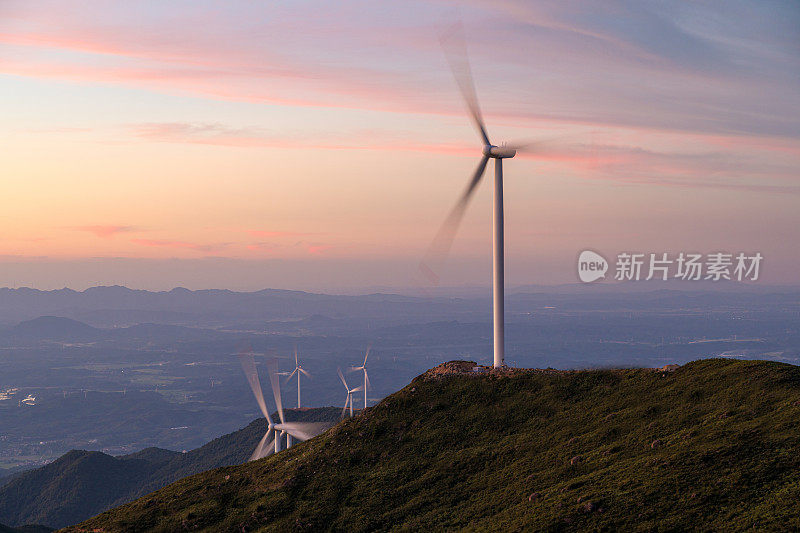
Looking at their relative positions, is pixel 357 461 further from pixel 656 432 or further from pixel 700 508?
pixel 700 508

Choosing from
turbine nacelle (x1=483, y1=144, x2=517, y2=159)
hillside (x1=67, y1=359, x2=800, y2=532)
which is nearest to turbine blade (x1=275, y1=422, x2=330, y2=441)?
hillside (x1=67, y1=359, x2=800, y2=532)

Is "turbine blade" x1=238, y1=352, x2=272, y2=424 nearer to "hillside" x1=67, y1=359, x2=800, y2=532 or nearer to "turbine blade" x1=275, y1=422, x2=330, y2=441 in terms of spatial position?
"turbine blade" x1=275, y1=422, x2=330, y2=441

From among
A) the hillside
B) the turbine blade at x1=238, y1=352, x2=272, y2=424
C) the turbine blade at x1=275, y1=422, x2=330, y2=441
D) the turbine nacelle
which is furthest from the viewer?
the turbine blade at x1=238, y1=352, x2=272, y2=424

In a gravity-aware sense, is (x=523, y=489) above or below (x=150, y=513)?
above

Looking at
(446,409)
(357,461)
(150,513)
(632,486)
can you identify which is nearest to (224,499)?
(150,513)

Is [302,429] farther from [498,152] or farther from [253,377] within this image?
[498,152]

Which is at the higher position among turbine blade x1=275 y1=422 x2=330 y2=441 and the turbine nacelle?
the turbine nacelle

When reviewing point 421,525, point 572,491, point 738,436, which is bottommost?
point 421,525
